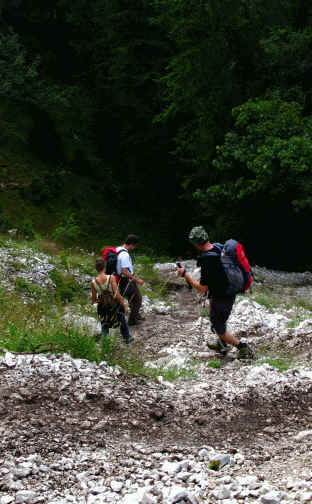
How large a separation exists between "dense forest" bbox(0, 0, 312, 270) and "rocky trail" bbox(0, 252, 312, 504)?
950 centimetres

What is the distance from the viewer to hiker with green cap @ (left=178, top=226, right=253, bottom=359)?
6.48 m

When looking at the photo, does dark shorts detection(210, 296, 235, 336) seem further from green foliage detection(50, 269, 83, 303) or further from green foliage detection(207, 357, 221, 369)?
green foliage detection(50, 269, 83, 303)

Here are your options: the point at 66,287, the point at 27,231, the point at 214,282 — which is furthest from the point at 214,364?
the point at 27,231

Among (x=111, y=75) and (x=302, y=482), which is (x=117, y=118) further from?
(x=302, y=482)

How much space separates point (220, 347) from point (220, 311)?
0.78 meters

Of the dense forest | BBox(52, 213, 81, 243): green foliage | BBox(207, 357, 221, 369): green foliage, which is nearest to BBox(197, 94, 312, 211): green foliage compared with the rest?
the dense forest

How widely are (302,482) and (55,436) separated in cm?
224

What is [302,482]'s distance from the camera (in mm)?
3627

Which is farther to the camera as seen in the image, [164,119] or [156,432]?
[164,119]

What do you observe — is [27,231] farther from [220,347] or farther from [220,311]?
[220,311]

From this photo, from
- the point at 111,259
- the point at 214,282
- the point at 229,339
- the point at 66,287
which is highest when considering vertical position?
the point at 214,282

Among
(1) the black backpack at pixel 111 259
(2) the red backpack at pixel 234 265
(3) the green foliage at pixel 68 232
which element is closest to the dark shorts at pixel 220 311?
(2) the red backpack at pixel 234 265

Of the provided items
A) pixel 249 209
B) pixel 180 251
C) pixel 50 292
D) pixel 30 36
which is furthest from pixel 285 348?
pixel 30 36

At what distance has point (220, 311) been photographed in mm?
6836
